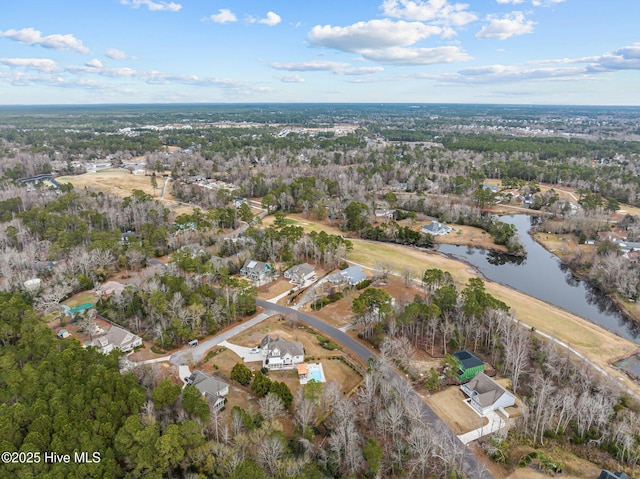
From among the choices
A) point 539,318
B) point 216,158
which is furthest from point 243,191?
point 539,318

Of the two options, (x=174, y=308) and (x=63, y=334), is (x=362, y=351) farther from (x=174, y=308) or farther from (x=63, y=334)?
(x=63, y=334)

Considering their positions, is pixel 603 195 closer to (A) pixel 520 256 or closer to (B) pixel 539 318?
(A) pixel 520 256

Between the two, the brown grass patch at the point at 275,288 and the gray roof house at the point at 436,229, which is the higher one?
the gray roof house at the point at 436,229

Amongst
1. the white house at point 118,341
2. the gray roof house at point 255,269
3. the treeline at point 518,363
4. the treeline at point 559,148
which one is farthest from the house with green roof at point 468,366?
the treeline at point 559,148

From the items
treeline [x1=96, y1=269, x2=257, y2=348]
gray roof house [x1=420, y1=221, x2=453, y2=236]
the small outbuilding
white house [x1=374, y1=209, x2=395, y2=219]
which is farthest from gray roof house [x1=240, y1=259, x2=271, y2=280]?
white house [x1=374, y1=209, x2=395, y2=219]

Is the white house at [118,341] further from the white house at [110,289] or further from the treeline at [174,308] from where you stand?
the white house at [110,289]

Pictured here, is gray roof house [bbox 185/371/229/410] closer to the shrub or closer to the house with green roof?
the shrub

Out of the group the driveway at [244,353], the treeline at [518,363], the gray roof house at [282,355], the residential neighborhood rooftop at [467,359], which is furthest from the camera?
the driveway at [244,353]
